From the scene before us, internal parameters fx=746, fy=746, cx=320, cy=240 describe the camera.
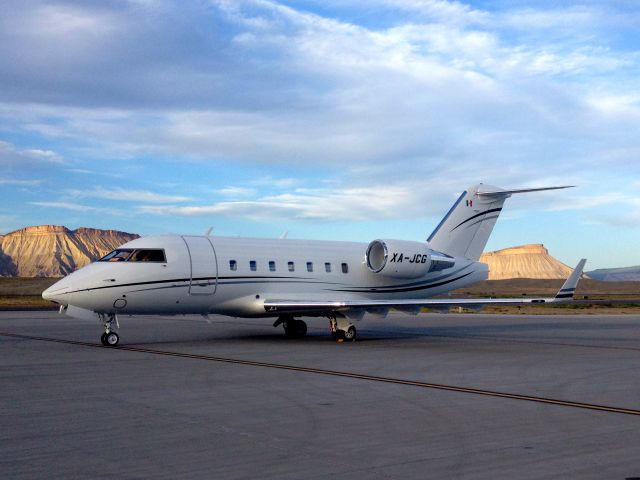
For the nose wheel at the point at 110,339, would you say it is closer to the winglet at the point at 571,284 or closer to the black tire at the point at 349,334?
the black tire at the point at 349,334

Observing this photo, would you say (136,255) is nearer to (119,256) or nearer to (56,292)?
(119,256)

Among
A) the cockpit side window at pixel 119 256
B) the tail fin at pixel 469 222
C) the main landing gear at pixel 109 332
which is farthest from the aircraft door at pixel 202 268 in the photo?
the tail fin at pixel 469 222

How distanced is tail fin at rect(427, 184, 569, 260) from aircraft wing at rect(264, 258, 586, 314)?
5.43 meters

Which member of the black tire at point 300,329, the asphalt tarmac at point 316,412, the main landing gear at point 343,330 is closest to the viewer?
the asphalt tarmac at point 316,412

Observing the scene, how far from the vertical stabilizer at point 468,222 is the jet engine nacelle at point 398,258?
1512 mm

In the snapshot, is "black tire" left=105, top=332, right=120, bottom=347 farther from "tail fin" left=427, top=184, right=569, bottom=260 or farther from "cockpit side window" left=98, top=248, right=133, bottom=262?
"tail fin" left=427, top=184, right=569, bottom=260

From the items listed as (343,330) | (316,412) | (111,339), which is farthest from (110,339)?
(316,412)

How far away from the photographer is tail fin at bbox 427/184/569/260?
1075 inches

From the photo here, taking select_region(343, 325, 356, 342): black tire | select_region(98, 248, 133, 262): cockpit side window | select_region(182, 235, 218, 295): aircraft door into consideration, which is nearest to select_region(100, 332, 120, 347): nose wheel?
select_region(98, 248, 133, 262): cockpit side window

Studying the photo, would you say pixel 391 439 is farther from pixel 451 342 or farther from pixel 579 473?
pixel 451 342

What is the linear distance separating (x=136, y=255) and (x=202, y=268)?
6.27ft

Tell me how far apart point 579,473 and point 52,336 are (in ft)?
65.9

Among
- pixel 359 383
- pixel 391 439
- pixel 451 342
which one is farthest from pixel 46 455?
pixel 451 342

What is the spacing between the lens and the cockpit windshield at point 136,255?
20.5 metres
